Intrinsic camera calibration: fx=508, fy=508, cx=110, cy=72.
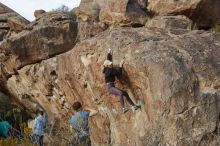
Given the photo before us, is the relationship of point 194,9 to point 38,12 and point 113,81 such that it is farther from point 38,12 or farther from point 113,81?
point 113,81

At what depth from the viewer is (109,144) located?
13.2m

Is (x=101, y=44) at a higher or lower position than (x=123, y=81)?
higher

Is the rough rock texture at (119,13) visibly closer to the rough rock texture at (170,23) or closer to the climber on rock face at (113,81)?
the rough rock texture at (170,23)

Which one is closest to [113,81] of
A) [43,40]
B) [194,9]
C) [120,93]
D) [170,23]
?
[120,93]

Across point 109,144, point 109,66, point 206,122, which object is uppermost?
point 109,66

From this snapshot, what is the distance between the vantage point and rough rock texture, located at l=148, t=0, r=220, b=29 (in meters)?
23.5

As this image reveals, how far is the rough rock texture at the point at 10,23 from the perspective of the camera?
2581 cm

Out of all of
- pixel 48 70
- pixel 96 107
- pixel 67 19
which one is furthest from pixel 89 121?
pixel 67 19

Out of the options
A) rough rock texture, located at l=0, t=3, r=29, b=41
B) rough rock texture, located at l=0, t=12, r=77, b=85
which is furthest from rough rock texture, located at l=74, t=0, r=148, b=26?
rough rock texture, located at l=0, t=3, r=29, b=41

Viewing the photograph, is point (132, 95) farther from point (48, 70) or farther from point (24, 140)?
point (48, 70)

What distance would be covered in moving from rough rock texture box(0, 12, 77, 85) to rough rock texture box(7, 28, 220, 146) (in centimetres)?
817

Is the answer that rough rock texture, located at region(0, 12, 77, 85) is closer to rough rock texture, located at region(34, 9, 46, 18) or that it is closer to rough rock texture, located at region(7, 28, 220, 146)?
rough rock texture, located at region(34, 9, 46, 18)

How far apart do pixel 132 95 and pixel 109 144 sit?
169 centimetres

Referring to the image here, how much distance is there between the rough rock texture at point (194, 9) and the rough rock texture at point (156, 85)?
386 inches
